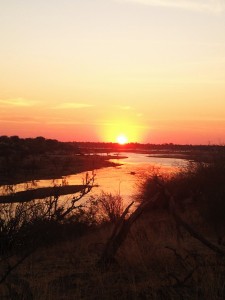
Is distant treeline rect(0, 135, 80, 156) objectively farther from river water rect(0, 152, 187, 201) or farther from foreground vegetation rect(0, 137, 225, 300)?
foreground vegetation rect(0, 137, 225, 300)

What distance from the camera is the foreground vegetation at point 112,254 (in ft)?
22.9

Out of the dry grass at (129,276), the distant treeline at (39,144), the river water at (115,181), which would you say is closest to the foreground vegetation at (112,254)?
the dry grass at (129,276)

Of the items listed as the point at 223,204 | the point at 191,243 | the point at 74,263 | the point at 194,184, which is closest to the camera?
the point at 74,263

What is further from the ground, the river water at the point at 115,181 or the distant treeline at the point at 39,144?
the distant treeline at the point at 39,144

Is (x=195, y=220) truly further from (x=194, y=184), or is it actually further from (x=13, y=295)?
(x=13, y=295)

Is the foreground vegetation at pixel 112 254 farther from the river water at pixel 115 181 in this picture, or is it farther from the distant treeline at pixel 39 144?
the distant treeline at pixel 39 144

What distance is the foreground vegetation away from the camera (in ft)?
22.9

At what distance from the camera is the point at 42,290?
698 cm

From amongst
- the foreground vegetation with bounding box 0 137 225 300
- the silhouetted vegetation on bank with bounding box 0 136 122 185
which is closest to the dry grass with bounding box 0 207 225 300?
the foreground vegetation with bounding box 0 137 225 300

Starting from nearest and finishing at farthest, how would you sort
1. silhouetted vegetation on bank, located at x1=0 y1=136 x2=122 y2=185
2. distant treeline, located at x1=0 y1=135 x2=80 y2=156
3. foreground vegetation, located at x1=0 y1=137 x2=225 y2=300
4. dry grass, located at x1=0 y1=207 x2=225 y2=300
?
dry grass, located at x1=0 y1=207 x2=225 y2=300, foreground vegetation, located at x1=0 y1=137 x2=225 y2=300, silhouetted vegetation on bank, located at x1=0 y1=136 x2=122 y2=185, distant treeline, located at x1=0 y1=135 x2=80 y2=156

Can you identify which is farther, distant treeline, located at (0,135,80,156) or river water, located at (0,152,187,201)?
distant treeline, located at (0,135,80,156)

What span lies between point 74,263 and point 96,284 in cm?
257

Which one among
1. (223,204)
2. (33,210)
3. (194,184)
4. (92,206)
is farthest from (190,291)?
(194,184)

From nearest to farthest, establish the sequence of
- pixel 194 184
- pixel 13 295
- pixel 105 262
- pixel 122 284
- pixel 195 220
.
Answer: pixel 13 295 → pixel 122 284 → pixel 105 262 → pixel 195 220 → pixel 194 184
